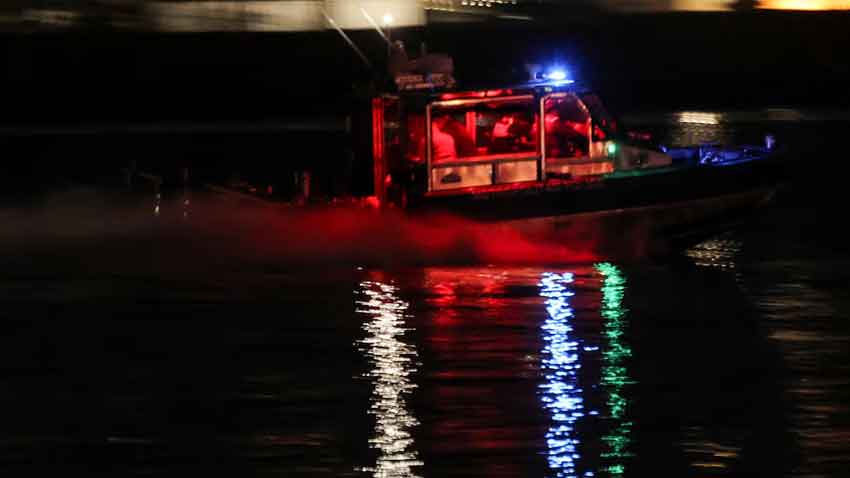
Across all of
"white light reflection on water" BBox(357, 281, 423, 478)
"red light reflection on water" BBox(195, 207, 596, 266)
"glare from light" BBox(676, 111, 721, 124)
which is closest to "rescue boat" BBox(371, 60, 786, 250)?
"red light reflection on water" BBox(195, 207, 596, 266)

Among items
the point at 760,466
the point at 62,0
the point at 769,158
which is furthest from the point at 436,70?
the point at 62,0

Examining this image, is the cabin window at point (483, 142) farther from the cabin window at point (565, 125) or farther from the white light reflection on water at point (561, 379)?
the white light reflection on water at point (561, 379)

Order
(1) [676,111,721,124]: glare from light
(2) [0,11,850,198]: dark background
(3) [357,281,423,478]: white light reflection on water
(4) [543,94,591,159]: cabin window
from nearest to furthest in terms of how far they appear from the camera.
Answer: (3) [357,281,423,478]: white light reflection on water → (4) [543,94,591,159]: cabin window → (1) [676,111,721,124]: glare from light → (2) [0,11,850,198]: dark background

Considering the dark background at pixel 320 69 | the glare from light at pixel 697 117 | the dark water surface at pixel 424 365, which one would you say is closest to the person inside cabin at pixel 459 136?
the dark water surface at pixel 424 365

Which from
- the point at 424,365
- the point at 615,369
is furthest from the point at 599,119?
the point at 424,365

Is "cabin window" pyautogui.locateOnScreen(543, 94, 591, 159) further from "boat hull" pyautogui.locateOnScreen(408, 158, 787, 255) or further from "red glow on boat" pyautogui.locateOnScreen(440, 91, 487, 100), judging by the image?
"red glow on boat" pyautogui.locateOnScreen(440, 91, 487, 100)

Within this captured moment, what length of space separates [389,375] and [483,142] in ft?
15.0

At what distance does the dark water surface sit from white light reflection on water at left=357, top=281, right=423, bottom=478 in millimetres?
27

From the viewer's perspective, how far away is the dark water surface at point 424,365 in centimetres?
917

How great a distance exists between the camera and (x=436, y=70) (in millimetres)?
15586

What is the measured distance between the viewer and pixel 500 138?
15.3 m

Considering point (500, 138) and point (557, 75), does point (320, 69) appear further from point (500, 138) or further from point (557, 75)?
point (500, 138)

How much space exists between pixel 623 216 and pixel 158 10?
2604 cm

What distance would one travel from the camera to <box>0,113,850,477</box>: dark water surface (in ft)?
30.1
